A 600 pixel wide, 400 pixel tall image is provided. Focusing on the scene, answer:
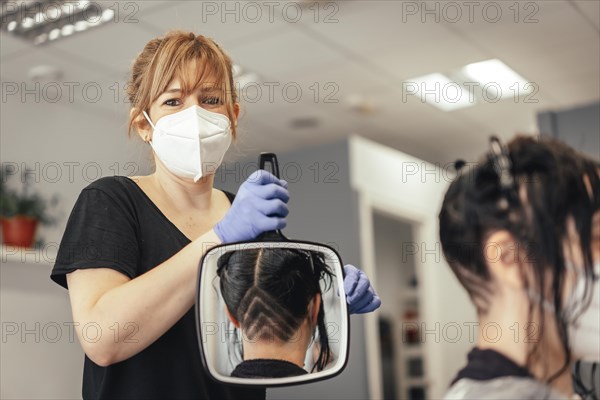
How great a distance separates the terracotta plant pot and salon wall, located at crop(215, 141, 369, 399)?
1002mm

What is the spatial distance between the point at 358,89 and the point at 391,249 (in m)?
2.49

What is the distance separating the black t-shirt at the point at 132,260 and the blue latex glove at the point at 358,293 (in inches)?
10.2

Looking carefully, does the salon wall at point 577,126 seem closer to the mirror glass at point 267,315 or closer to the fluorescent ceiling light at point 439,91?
the fluorescent ceiling light at point 439,91

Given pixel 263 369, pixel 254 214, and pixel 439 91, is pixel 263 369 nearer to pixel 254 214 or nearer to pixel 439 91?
pixel 254 214

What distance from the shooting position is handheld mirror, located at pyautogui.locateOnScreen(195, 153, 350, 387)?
3.51 ft

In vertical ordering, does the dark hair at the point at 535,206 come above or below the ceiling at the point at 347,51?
below

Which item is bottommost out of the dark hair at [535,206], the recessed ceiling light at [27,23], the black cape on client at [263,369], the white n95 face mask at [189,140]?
the black cape on client at [263,369]

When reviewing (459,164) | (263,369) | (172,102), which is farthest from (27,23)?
(459,164)

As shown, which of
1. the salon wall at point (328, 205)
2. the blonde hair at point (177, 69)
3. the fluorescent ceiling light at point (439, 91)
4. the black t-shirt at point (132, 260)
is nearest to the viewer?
the black t-shirt at point (132, 260)

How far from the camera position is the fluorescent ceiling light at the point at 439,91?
4359 millimetres

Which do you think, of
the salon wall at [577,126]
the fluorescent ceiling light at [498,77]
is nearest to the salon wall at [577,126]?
the salon wall at [577,126]

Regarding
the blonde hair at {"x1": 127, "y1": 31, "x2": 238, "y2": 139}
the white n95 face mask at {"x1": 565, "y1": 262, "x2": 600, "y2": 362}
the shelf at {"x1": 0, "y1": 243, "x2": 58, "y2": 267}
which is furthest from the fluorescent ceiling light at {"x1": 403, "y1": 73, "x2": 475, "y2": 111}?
the white n95 face mask at {"x1": 565, "y1": 262, "x2": 600, "y2": 362}

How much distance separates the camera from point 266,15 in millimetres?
3375

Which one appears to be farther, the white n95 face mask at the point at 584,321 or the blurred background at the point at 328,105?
the blurred background at the point at 328,105
